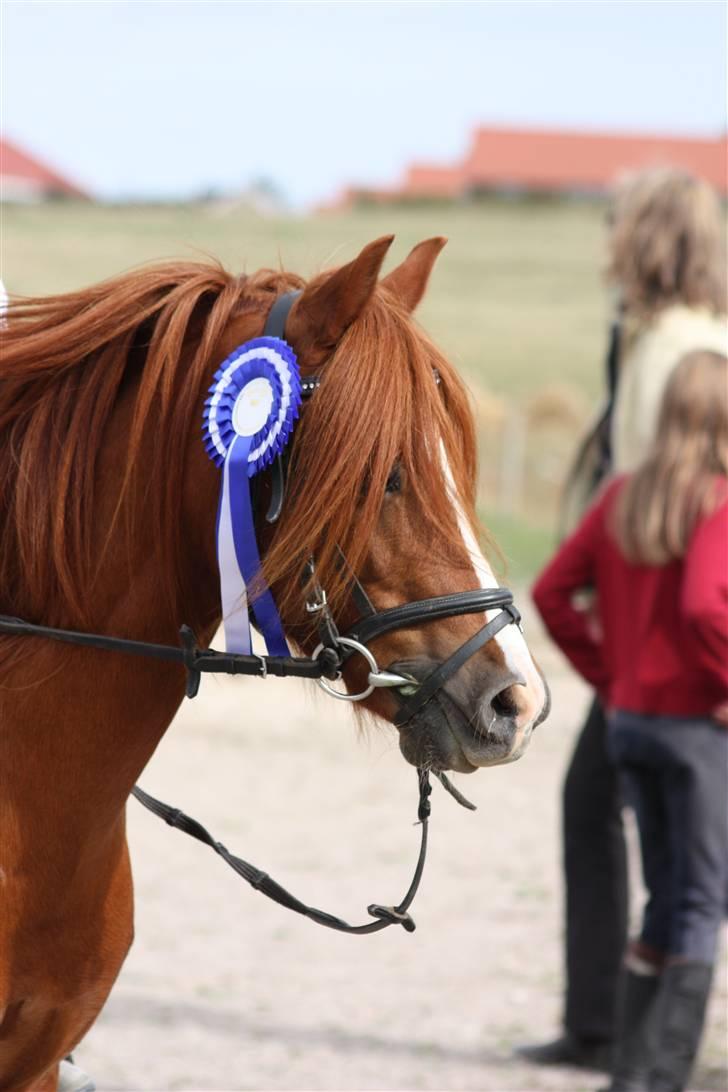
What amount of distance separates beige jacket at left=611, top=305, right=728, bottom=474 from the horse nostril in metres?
2.38

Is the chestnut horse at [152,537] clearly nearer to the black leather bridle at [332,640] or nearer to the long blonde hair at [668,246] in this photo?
the black leather bridle at [332,640]

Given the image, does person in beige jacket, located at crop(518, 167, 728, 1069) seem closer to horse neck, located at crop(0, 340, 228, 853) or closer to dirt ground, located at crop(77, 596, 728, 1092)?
dirt ground, located at crop(77, 596, 728, 1092)

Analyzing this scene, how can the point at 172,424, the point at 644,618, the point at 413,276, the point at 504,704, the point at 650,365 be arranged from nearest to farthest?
1. the point at 504,704
2. the point at 172,424
3. the point at 413,276
4. the point at 644,618
5. the point at 650,365

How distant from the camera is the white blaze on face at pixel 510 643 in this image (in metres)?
2.23

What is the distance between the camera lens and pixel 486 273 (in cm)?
4406

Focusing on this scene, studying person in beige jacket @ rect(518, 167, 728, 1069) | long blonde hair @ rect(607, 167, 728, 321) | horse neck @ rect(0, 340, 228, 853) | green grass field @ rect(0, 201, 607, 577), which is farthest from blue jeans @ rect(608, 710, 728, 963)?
green grass field @ rect(0, 201, 607, 577)

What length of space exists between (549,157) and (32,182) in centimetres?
3165

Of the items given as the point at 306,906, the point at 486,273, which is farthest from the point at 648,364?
the point at 486,273

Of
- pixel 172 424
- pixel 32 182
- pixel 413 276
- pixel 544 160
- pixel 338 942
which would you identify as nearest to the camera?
pixel 172 424

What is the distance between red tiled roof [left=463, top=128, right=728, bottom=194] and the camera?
7362 cm

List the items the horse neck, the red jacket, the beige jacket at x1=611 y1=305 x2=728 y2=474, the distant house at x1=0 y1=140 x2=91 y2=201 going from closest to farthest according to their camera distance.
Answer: the horse neck → the red jacket → the beige jacket at x1=611 y1=305 x2=728 y2=474 → the distant house at x1=0 y1=140 x2=91 y2=201

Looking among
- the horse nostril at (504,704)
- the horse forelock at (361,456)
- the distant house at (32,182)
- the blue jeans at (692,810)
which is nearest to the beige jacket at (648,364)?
the blue jeans at (692,810)

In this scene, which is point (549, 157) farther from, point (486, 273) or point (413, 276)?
point (413, 276)

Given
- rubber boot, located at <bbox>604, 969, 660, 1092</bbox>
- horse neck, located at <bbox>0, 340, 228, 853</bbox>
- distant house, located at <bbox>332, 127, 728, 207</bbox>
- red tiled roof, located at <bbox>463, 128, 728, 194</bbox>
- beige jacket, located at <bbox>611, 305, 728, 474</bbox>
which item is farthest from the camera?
red tiled roof, located at <bbox>463, 128, 728, 194</bbox>
